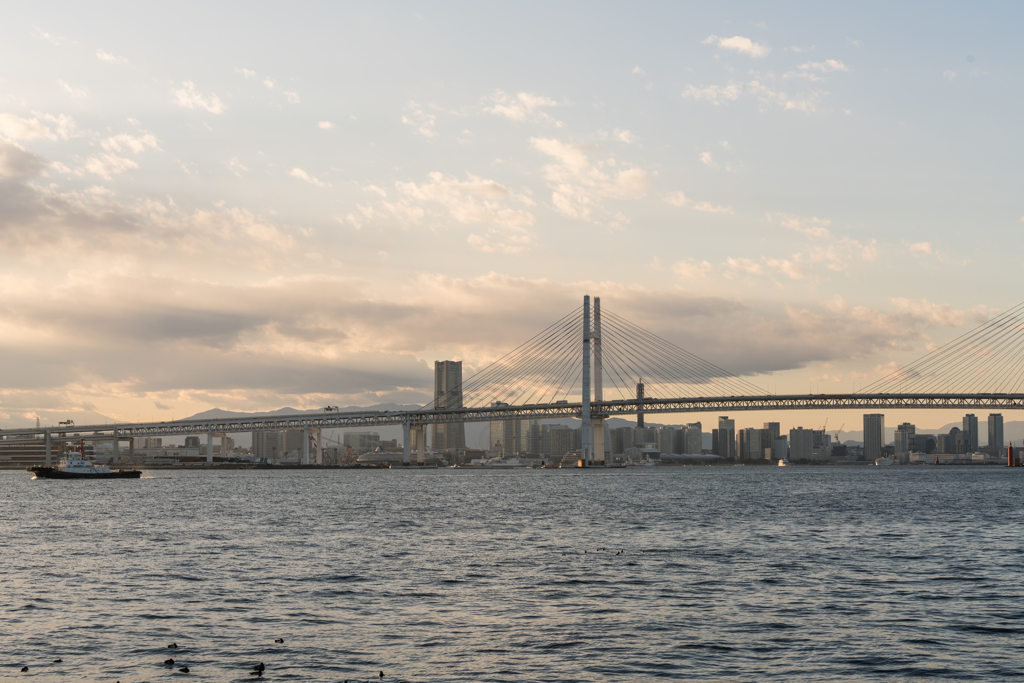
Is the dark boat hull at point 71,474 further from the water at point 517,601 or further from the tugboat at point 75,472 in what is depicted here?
the water at point 517,601

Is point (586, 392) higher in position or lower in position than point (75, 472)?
higher

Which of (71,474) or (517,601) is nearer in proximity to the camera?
(517,601)

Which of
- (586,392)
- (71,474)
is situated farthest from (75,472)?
(586,392)

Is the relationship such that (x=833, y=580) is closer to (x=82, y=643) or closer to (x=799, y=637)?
(x=799, y=637)

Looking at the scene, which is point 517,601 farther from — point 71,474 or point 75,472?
point 75,472

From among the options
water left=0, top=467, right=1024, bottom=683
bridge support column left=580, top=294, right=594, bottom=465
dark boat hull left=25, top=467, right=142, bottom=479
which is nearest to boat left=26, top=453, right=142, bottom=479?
dark boat hull left=25, top=467, right=142, bottom=479

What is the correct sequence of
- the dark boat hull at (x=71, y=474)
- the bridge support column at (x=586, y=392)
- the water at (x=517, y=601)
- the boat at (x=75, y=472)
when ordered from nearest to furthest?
the water at (x=517, y=601)
the dark boat hull at (x=71, y=474)
the boat at (x=75, y=472)
the bridge support column at (x=586, y=392)

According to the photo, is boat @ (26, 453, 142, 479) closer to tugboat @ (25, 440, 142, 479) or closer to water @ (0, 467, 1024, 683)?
tugboat @ (25, 440, 142, 479)

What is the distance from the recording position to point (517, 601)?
24641 mm

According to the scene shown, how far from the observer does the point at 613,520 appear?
51406 mm

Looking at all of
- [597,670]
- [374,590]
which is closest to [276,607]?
[374,590]

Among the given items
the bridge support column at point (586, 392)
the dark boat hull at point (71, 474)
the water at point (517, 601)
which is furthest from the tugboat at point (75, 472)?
the water at point (517, 601)

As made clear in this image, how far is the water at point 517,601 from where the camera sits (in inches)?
712

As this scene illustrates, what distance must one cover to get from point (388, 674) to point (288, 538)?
2551cm
